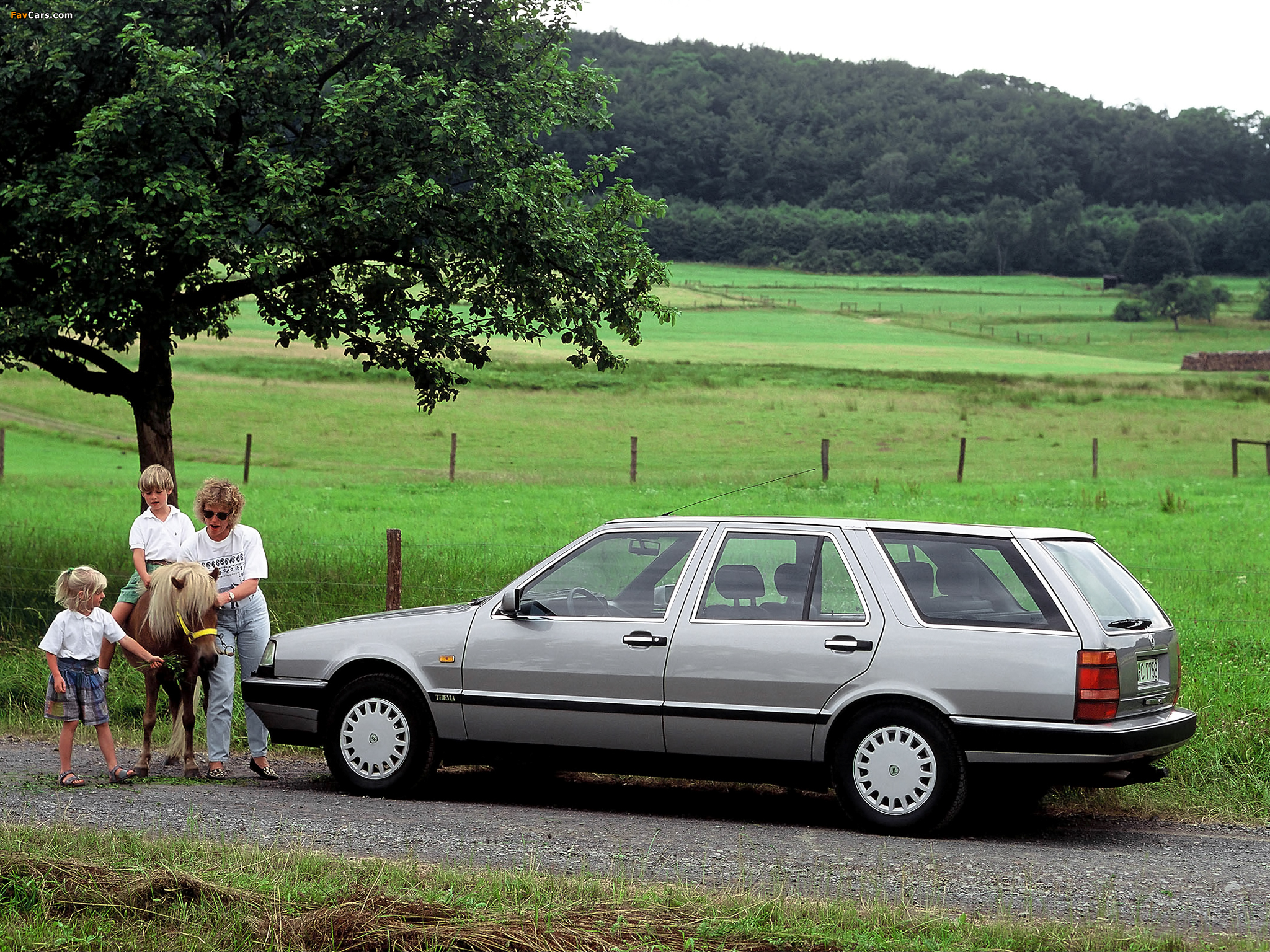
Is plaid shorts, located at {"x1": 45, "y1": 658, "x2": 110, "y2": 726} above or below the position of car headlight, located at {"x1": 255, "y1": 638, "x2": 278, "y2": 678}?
below

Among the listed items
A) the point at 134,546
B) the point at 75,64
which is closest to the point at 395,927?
the point at 134,546

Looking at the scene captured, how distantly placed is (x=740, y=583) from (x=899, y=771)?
1304mm

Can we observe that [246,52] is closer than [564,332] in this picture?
Yes

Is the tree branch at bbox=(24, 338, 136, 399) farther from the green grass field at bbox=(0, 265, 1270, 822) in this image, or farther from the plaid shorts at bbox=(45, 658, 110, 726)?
the plaid shorts at bbox=(45, 658, 110, 726)

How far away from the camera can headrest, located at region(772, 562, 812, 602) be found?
Answer: 24.9 feet

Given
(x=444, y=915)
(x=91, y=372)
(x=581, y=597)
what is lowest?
(x=444, y=915)

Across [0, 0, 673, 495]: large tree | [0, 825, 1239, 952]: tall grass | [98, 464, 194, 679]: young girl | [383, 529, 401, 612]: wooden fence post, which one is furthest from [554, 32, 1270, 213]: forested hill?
[0, 825, 1239, 952]: tall grass

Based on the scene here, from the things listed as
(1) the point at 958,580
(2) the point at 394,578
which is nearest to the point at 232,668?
(2) the point at 394,578

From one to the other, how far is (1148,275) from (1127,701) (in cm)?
15365

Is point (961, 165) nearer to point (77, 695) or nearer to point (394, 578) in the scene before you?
point (394, 578)

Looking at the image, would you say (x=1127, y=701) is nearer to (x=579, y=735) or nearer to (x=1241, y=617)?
(x=579, y=735)

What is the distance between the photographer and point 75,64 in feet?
46.0

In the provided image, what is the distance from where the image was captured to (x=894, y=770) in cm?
720

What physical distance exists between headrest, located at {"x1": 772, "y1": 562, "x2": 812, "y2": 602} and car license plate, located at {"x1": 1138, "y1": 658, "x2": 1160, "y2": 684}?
5.72 feet
